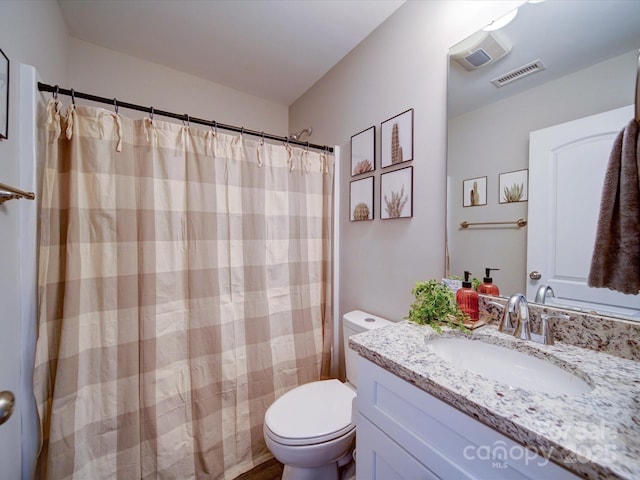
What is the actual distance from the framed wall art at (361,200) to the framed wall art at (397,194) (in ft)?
0.31

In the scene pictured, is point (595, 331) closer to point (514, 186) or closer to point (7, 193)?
point (514, 186)

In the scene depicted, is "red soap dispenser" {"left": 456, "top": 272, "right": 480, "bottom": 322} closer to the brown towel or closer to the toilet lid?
the brown towel

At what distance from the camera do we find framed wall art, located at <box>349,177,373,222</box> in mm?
1539

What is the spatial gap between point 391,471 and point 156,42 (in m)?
2.48

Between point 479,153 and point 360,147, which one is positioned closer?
point 479,153

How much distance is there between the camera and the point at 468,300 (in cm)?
102

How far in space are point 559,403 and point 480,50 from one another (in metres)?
1.27

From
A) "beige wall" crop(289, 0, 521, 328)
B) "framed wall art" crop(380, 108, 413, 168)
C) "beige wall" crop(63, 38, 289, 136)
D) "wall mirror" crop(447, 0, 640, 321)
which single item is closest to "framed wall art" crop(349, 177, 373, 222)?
"beige wall" crop(289, 0, 521, 328)

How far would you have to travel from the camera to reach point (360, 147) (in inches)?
62.5

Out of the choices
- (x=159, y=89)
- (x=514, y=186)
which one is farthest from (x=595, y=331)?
(x=159, y=89)

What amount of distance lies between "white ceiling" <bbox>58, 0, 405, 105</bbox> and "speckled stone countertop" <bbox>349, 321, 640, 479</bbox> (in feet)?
5.63

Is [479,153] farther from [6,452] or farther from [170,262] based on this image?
[6,452]

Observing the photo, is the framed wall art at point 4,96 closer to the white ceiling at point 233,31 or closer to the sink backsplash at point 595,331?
the white ceiling at point 233,31

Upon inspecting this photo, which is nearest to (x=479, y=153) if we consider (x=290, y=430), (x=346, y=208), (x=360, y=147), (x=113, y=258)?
(x=360, y=147)
